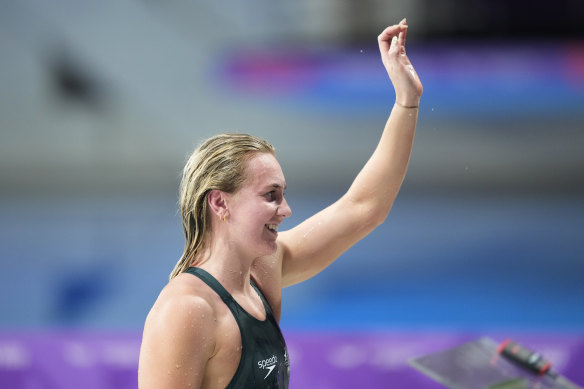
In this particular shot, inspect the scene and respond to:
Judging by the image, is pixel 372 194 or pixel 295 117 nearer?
pixel 372 194

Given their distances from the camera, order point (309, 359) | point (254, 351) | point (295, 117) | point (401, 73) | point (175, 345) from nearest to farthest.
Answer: point (175, 345)
point (254, 351)
point (401, 73)
point (309, 359)
point (295, 117)

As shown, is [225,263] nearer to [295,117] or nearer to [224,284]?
[224,284]

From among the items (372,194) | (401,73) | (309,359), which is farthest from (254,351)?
(309,359)

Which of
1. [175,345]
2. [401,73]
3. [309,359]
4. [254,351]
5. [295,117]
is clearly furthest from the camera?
[295,117]

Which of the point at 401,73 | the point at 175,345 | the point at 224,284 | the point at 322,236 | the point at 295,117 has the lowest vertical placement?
the point at 175,345

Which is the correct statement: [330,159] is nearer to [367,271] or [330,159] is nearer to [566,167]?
[566,167]

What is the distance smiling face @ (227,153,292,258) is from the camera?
5.16 ft

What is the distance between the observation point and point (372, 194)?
76.1 inches

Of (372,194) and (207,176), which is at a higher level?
(372,194)

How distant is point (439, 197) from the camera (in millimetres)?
8234

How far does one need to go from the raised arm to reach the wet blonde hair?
0.30 m

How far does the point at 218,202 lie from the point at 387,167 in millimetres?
527

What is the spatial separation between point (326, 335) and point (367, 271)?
9.18ft

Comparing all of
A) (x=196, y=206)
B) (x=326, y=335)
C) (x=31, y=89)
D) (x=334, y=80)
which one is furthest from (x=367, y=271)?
(x=31, y=89)
